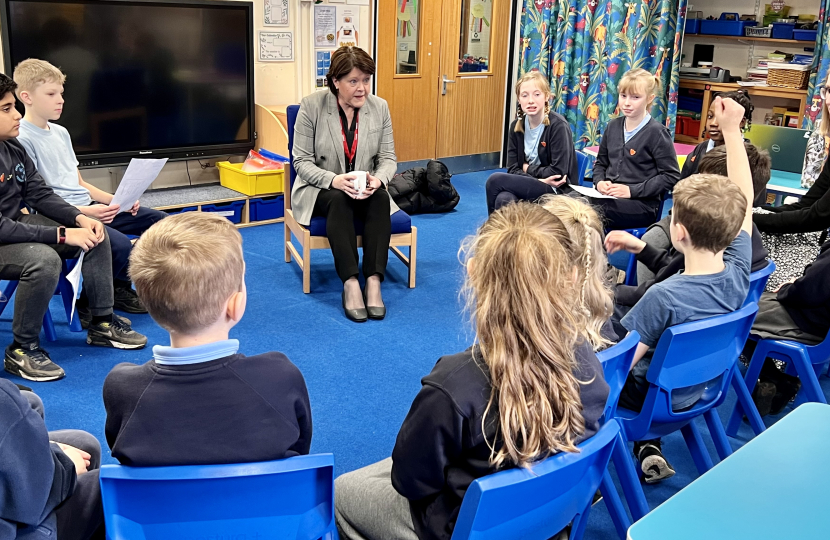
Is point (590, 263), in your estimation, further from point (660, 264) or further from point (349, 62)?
point (349, 62)

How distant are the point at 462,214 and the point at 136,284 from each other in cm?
403

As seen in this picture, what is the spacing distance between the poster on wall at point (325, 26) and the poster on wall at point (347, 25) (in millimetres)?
40

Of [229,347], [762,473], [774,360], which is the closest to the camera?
[762,473]

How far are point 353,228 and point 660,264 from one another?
1.47 meters

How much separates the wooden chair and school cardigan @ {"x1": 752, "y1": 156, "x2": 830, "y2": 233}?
1.59 meters

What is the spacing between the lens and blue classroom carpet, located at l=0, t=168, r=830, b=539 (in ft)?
8.10

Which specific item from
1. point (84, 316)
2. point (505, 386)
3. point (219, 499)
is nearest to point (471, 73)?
point (84, 316)

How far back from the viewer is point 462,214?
17.3 ft

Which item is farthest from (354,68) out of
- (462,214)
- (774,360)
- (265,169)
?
(774,360)

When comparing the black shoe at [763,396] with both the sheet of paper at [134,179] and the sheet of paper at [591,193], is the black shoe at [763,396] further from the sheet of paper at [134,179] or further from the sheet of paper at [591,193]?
the sheet of paper at [134,179]

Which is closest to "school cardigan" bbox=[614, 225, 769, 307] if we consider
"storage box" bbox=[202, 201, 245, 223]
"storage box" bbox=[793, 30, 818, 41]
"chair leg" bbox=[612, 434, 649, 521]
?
"chair leg" bbox=[612, 434, 649, 521]

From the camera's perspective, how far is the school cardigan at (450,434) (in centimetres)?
127

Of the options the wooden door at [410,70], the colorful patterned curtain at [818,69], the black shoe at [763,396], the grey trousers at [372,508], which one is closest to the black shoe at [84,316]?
the grey trousers at [372,508]

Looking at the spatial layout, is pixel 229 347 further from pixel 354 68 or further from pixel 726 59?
pixel 726 59
